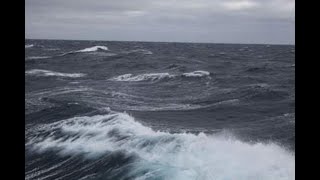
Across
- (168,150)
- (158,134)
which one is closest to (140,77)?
(158,134)

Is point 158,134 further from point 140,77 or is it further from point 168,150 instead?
point 140,77

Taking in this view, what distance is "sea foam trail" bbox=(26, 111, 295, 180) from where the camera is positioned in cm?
979

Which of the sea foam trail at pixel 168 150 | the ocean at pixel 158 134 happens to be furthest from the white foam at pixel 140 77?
the sea foam trail at pixel 168 150

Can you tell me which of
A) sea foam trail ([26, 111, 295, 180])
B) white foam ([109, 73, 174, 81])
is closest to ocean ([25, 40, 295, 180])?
sea foam trail ([26, 111, 295, 180])

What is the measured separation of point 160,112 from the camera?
17.3 meters

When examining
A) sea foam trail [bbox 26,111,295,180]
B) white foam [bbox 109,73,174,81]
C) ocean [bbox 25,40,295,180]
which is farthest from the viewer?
white foam [bbox 109,73,174,81]

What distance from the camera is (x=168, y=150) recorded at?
11086mm

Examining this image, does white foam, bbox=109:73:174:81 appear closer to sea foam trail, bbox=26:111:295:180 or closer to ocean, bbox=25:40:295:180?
ocean, bbox=25:40:295:180

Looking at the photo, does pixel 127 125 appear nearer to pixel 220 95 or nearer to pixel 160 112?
pixel 160 112

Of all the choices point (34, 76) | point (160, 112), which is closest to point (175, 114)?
point (160, 112)
